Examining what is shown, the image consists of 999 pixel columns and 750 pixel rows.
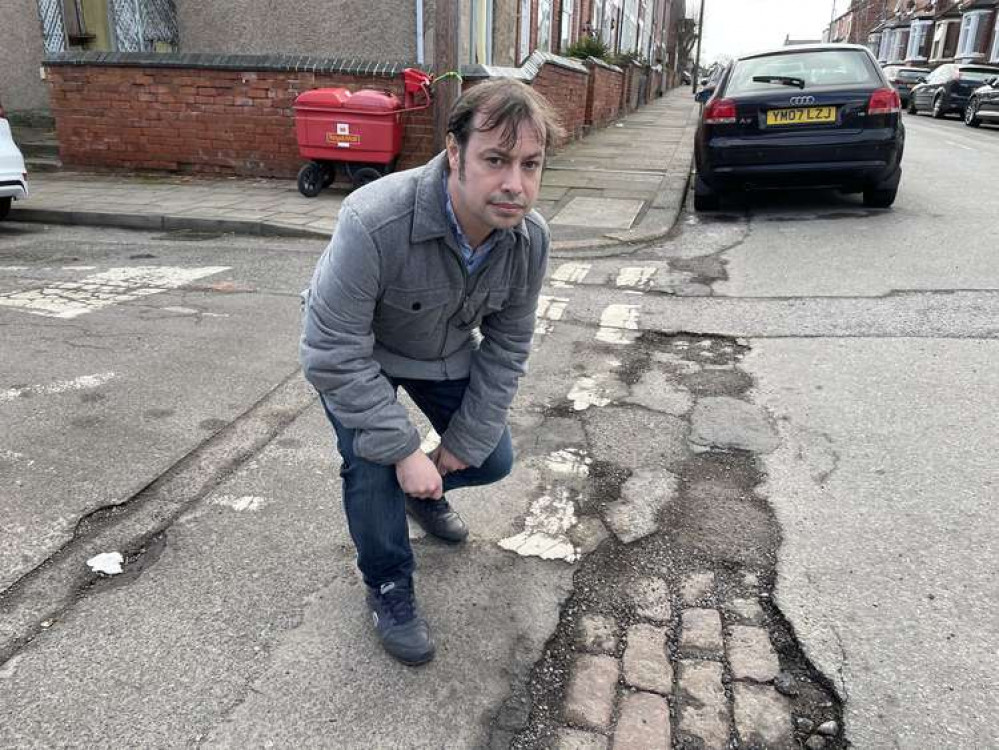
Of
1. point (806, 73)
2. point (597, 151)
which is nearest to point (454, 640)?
point (806, 73)

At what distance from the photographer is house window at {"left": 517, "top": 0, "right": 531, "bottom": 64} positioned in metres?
14.6

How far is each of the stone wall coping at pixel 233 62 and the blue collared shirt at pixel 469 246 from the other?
7914 mm

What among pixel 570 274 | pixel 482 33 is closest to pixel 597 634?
pixel 570 274

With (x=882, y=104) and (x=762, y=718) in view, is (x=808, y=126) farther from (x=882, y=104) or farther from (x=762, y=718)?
(x=762, y=718)

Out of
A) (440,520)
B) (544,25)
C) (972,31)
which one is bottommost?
(440,520)

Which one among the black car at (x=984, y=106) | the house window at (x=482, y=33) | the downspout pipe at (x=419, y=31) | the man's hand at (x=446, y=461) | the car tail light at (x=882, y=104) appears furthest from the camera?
the black car at (x=984, y=106)

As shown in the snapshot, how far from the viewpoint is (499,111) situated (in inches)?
69.5

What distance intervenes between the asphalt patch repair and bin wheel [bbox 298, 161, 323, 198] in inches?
272

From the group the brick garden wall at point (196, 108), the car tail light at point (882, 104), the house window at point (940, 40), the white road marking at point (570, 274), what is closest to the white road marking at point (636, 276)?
the white road marking at point (570, 274)

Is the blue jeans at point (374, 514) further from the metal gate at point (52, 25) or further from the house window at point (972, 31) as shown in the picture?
the house window at point (972, 31)

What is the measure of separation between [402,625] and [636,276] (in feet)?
14.7

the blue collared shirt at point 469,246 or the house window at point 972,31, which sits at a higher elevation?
the house window at point 972,31

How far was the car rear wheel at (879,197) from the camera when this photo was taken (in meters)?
7.78

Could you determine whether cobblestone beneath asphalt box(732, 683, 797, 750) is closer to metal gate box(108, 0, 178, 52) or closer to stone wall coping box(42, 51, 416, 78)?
stone wall coping box(42, 51, 416, 78)
